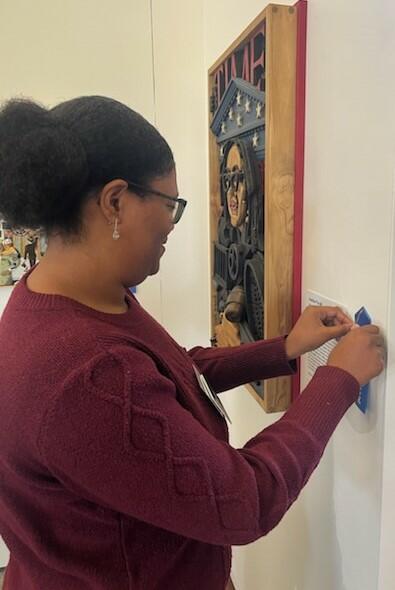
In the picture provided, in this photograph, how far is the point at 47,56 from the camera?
1877 mm

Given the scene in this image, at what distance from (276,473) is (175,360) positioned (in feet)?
0.80

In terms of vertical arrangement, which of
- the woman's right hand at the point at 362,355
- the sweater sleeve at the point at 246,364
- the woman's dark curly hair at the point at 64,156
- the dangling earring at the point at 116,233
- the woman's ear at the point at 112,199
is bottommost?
Answer: the sweater sleeve at the point at 246,364

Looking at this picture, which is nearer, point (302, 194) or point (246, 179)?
point (302, 194)

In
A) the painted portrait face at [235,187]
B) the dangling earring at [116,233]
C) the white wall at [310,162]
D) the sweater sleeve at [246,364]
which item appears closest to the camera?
the dangling earring at [116,233]

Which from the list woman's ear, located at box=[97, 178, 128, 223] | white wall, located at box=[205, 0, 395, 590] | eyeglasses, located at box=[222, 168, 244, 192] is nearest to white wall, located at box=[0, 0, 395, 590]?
white wall, located at box=[205, 0, 395, 590]

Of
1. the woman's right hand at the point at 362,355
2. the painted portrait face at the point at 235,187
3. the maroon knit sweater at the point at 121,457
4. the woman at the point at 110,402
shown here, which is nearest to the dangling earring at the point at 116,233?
the woman at the point at 110,402

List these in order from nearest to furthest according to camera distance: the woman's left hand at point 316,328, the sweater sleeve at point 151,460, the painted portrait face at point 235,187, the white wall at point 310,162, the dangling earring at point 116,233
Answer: the sweater sleeve at point 151,460, the dangling earring at point 116,233, the white wall at point 310,162, the woman's left hand at point 316,328, the painted portrait face at point 235,187

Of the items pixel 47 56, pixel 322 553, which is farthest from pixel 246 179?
pixel 47 56

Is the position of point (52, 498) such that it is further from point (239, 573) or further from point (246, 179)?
point (239, 573)

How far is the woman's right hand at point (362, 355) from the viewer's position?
805 millimetres

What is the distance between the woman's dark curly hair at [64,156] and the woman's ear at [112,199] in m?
0.01

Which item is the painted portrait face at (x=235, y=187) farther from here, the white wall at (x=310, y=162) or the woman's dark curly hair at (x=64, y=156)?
the woman's dark curly hair at (x=64, y=156)

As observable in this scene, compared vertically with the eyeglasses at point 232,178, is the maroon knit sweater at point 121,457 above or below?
below

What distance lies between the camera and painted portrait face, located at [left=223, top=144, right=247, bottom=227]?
1.29 metres
